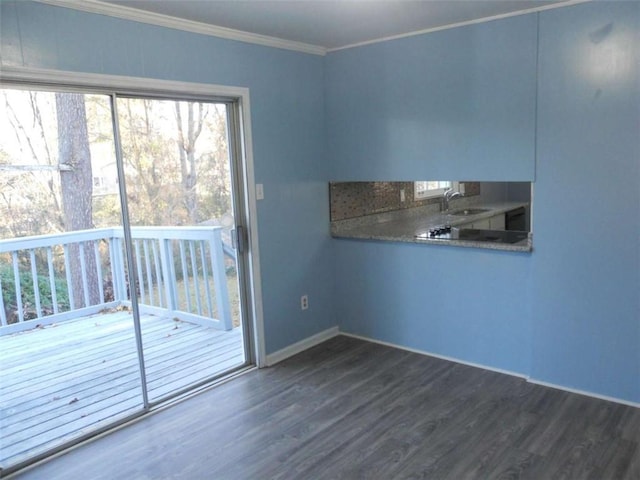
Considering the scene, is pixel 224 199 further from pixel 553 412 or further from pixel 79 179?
pixel 553 412

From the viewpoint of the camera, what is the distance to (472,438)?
2.64 metres

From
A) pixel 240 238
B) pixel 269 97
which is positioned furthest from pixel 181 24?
pixel 240 238

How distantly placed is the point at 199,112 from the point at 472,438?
2.63 meters

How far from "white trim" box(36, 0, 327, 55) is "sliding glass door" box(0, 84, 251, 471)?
0.42m

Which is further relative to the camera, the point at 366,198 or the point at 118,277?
the point at 366,198

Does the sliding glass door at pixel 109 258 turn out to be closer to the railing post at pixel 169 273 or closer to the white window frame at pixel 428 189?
the railing post at pixel 169 273

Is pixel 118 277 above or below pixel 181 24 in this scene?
below

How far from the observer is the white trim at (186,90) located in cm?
239

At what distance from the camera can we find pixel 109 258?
391cm

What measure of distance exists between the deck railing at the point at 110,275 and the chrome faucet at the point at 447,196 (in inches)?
93.6

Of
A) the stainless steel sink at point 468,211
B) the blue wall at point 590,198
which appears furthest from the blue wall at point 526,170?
the stainless steel sink at point 468,211

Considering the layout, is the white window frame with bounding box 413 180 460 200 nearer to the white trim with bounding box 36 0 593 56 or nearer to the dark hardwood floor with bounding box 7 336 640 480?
the white trim with bounding box 36 0 593 56

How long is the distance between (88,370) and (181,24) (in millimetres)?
2512

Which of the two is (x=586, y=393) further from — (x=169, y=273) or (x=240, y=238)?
(x=169, y=273)
